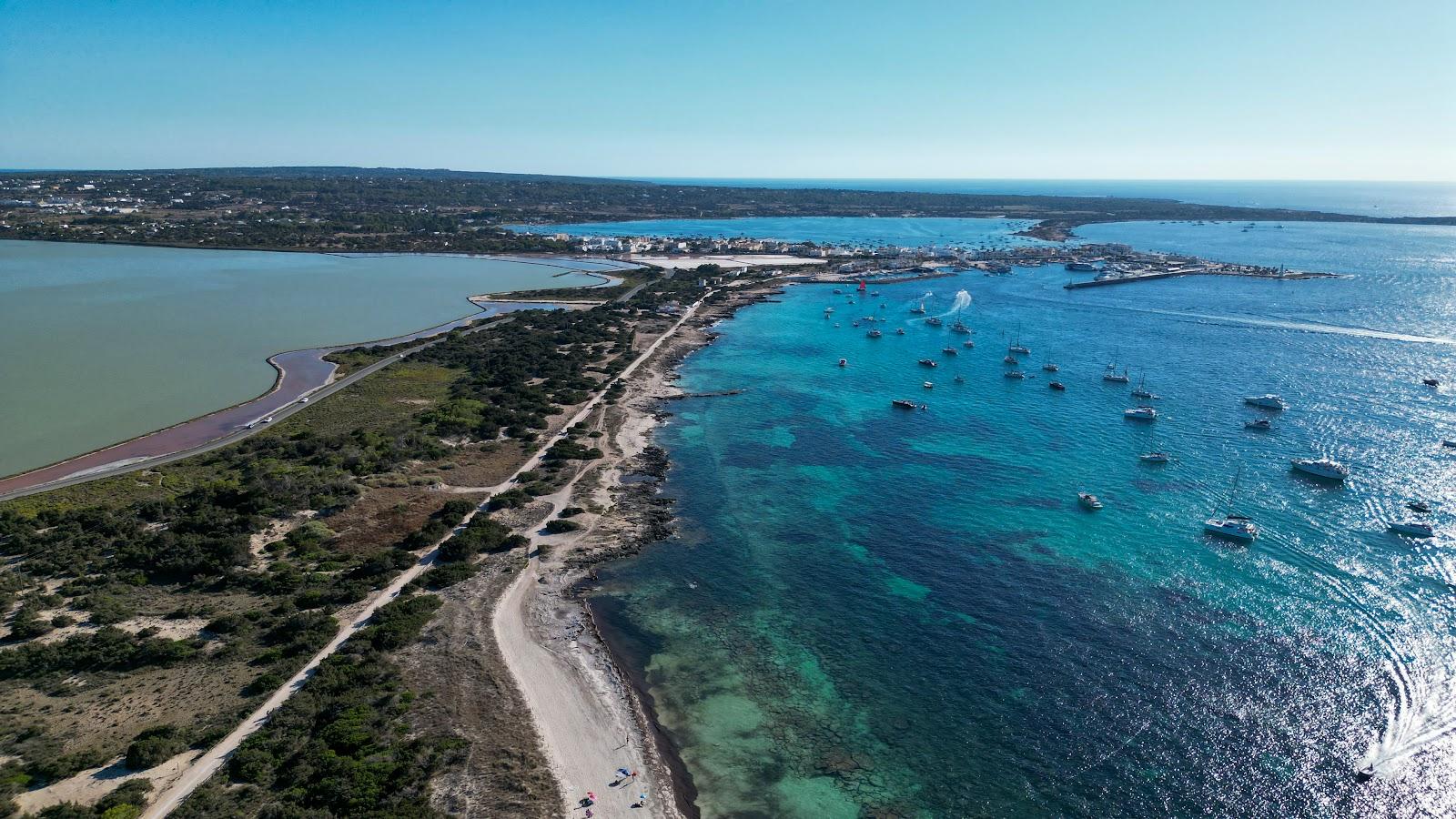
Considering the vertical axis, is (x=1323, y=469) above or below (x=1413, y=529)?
above

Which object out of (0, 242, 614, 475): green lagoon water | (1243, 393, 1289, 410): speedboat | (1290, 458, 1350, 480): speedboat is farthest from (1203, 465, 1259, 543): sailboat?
(0, 242, 614, 475): green lagoon water

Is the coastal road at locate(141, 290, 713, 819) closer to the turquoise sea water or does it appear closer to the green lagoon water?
the turquoise sea water

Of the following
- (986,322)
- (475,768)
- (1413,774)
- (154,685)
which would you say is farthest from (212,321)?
A: (1413,774)

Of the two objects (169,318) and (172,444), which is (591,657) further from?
(169,318)

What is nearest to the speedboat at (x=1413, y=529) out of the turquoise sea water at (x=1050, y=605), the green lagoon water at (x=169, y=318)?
the turquoise sea water at (x=1050, y=605)

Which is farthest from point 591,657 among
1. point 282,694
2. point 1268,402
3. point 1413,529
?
point 1268,402
